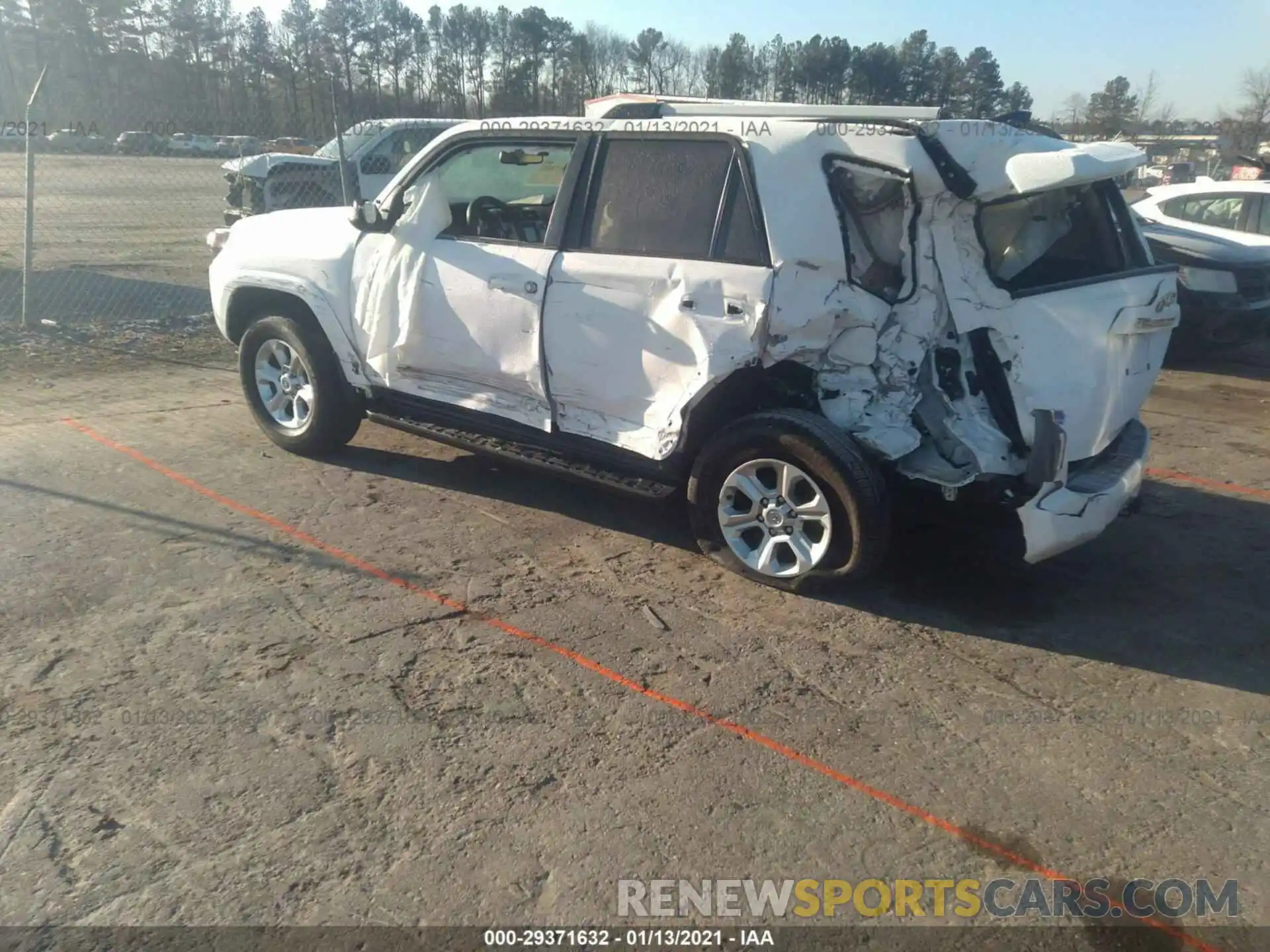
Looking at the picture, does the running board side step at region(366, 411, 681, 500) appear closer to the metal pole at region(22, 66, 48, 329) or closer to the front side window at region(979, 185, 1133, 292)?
the front side window at region(979, 185, 1133, 292)

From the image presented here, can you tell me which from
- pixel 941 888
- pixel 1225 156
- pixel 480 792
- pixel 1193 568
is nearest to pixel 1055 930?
pixel 941 888

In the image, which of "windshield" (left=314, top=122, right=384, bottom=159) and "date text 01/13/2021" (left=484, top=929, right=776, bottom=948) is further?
"windshield" (left=314, top=122, right=384, bottom=159)

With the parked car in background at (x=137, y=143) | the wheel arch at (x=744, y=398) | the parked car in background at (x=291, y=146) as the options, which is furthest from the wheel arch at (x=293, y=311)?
the parked car in background at (x=137, y=143)

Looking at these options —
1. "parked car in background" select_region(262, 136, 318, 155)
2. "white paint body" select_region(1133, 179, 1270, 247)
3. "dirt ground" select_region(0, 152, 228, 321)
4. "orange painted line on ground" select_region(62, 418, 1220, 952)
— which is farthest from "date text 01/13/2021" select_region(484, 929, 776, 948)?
"parked car in background" select_region(262, 136, 318, 155)

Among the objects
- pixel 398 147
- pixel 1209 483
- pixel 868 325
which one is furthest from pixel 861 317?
pixel 398 147

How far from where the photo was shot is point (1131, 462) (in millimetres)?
4512

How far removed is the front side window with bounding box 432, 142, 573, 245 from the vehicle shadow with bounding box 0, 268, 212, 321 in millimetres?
5987

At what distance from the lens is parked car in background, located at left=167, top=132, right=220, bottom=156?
18906 millimetres

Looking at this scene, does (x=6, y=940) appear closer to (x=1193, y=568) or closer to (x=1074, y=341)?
(x=1074, y=341)

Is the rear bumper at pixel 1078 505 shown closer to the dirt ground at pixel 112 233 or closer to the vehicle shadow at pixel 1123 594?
the vehicle shadow at pixel 1123 594

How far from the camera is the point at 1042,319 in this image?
415 cm

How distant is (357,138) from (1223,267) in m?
10.8

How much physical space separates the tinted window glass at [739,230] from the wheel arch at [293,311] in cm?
225

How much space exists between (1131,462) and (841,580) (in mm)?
1377
